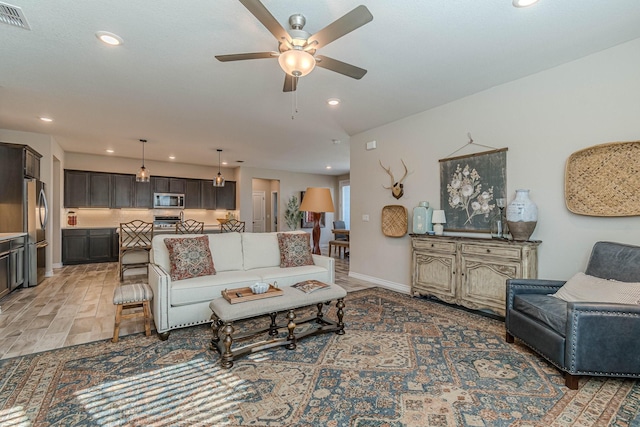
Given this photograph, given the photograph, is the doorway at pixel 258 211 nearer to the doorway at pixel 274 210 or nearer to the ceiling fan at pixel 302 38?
the doorway at pixel 274 210

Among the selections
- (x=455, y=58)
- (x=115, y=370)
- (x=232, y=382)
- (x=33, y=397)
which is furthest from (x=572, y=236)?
(x=33, y=397)

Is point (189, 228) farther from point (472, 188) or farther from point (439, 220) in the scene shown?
point (472, 188)

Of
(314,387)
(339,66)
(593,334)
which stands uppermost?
(339,66)

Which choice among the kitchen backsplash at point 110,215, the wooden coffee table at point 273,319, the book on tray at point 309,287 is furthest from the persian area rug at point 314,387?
the kitchen backsplash at point 110,215

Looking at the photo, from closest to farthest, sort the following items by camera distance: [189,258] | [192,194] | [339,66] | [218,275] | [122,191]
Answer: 1. [339,66]
2. [189,258]
3. [218,275]
4. [122,191]
5. [192,194]

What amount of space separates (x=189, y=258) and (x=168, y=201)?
18.5 feet

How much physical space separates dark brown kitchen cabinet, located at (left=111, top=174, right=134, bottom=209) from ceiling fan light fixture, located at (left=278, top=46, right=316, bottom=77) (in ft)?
23.6

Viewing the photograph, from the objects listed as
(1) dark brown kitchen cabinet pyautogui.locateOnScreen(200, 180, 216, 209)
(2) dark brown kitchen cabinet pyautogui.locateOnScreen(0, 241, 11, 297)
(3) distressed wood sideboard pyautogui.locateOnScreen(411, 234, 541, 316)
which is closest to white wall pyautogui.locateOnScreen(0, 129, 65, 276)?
(2) dark brown kitchen cabinet pyautogui.locateOnScreen(0, 241, 11, 297)

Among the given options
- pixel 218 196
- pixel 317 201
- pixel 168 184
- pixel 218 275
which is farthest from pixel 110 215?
pixel 317 201

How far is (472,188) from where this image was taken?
374 cm

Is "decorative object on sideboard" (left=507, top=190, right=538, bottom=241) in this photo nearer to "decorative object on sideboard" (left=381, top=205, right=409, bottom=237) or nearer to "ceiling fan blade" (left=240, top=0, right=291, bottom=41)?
"decorative object on sideboard" (left=381, top=205, right=409, bottom=237)

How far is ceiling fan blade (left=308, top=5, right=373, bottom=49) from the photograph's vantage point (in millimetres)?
1734

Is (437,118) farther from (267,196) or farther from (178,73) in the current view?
(267,196)

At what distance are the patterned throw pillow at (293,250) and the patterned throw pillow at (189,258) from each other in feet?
3.00
